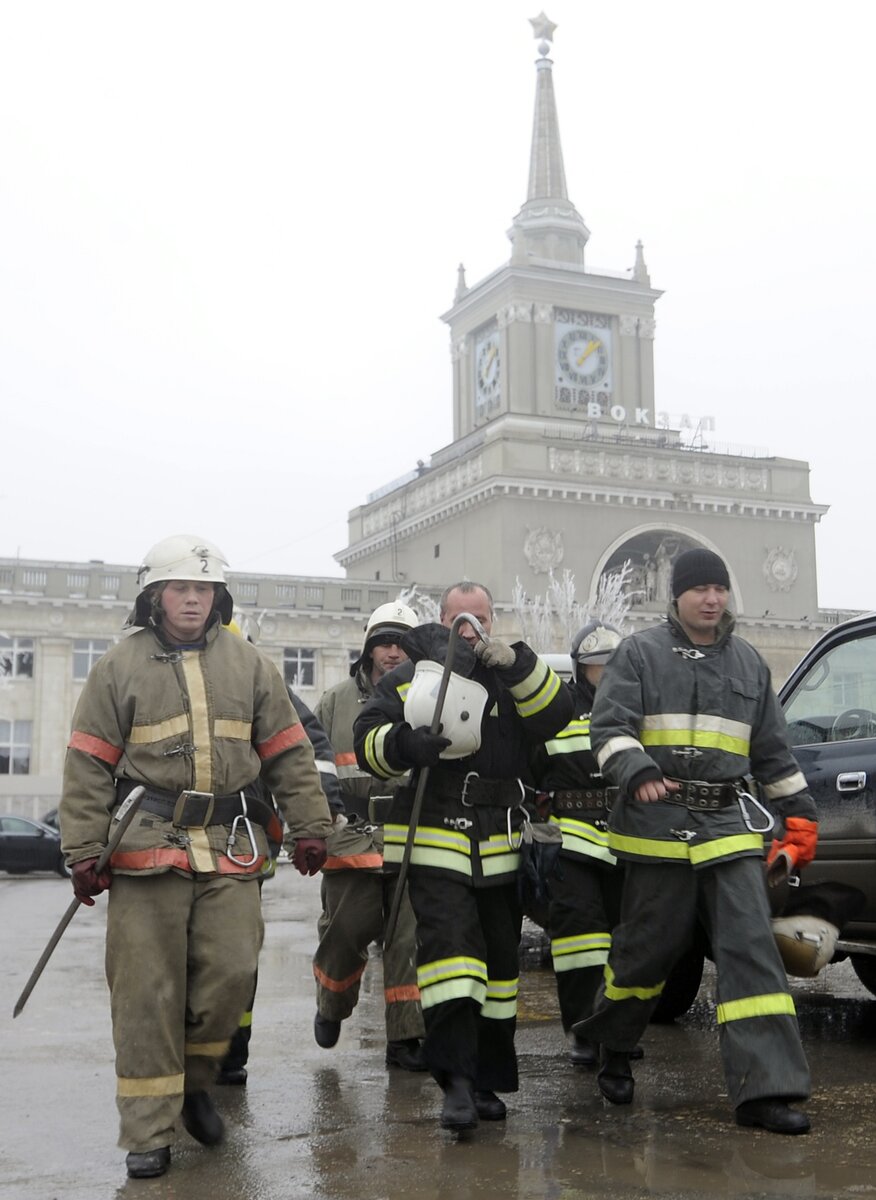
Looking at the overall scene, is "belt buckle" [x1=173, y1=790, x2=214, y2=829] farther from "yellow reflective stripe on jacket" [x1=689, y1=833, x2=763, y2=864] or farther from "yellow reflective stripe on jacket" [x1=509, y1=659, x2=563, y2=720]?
"yellow reflective stripe on jacket" [x1=689, y1=833, x2=763, y2=864]

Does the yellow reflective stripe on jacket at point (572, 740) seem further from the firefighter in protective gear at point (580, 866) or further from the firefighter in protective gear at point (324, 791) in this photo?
the firefighter in protective gear at point (324, 791)

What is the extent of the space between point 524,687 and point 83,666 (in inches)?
1917

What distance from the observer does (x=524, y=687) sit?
594 cm

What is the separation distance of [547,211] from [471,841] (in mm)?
70613

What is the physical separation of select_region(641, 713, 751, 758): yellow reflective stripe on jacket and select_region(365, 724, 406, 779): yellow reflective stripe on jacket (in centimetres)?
102

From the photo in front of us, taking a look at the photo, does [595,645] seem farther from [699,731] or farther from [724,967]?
[724,967]

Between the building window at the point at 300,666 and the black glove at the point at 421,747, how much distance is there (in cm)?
4802

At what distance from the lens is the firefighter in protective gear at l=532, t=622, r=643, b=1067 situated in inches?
264

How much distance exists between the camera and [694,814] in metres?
5.77

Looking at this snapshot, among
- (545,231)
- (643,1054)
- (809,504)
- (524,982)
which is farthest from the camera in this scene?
(545,231)

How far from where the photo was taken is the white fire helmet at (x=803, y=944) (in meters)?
6.31

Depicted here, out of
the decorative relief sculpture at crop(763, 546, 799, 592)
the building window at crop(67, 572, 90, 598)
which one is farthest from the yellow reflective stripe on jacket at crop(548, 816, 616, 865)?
the decorative relief sculpture at crop(763, 546, 799, 592)

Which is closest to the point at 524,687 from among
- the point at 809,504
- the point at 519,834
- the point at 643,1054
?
the point at 519,834

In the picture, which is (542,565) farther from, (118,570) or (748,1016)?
(748,1016)
